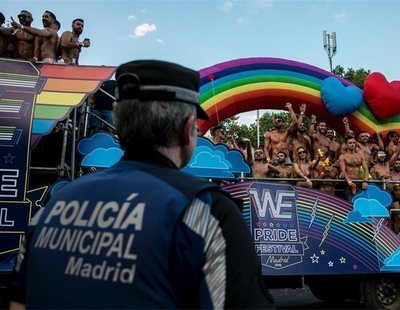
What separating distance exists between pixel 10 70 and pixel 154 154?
15.8 feet

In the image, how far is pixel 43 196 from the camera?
17.0ft

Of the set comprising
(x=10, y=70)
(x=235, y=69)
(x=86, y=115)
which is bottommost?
(x=86, y=115)

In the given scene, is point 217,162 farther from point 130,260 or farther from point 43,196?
point 130,260

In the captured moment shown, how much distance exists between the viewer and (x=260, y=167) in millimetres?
7172

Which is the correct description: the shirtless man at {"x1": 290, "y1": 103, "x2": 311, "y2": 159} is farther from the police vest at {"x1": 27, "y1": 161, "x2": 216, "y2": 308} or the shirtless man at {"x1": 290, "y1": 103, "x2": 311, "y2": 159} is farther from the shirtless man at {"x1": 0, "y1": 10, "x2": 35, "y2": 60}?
the police vest at {"x1": 27, "y1": 161, "x2": 216, "y2": 308}

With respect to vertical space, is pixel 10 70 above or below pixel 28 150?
above

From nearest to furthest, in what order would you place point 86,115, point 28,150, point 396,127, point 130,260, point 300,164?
point 130,260 < point 28,150 < point 86,115 < point 300,164 < point 396,127

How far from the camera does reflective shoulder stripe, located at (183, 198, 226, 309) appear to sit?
3.35 ft

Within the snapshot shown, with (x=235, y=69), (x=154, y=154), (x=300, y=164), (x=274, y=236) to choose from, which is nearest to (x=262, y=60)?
(x=235, y=69)

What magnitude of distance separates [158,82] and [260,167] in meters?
6.07

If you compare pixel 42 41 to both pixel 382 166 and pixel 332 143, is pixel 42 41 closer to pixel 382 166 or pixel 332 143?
pixel 332 143

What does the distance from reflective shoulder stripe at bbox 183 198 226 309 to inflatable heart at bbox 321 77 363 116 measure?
7.45m

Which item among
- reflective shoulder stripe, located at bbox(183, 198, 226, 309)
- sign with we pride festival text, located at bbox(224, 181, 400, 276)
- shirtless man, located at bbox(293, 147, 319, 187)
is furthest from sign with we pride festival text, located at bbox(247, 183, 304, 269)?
reflective shoulder stripe, located at bbox(183, 198, 226, 309)

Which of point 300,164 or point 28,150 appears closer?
point 28,150
